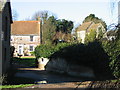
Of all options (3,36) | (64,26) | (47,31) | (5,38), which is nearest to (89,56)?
(5,38)

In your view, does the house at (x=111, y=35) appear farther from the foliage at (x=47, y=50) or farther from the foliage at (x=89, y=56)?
the foliage at (x=47, y=50)

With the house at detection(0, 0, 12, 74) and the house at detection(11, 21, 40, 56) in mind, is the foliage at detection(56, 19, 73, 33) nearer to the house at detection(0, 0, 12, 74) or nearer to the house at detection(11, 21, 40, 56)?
the house at detection(11, 21, 40, 56)

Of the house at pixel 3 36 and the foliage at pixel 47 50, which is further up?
the house at pixel 3 36

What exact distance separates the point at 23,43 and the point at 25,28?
3606mm

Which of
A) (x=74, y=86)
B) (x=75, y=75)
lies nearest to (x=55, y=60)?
(x=75, y=75)

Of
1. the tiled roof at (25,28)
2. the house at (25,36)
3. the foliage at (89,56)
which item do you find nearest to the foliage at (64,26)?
the tiled roof at (25,28)

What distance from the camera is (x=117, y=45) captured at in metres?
8.55

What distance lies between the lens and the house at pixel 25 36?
2050 inches

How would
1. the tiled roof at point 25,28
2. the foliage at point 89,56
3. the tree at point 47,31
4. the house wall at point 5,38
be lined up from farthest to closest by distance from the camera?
1. the tiled roof at point 25,28
2. the tree at point 47,31
3. the foliage at point 89,56
4. the house wall at point 5,38

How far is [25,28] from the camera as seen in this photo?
5328 centimetres

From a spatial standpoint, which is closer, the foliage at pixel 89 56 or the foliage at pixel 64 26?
the foliage at pixel 89 56

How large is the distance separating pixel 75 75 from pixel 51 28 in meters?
33.6

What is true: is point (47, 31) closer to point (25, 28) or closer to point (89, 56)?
point (25, 28)

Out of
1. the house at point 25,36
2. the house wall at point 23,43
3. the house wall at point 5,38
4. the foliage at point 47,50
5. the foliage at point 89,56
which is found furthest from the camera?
the house at point 25,36
